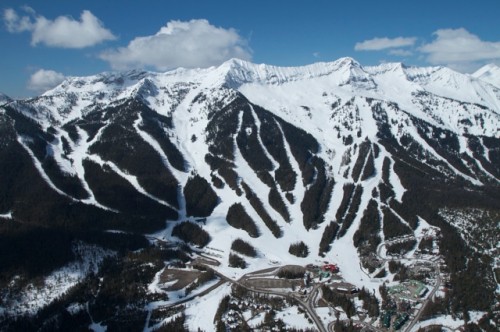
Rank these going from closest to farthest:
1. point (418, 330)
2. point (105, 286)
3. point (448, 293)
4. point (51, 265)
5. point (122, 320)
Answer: point (418, 330)
point (122, 320)
point (448, 293)
point (105, 286)
point (51, 265)

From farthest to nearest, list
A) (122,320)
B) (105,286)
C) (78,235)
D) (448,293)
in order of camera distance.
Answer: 1. (78,235)
2. (105,286)
3. (448,293)
4. (122,320)

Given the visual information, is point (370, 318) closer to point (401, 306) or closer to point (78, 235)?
point (401, 306)

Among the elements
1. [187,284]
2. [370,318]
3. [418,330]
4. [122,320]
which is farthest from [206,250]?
[418,330]

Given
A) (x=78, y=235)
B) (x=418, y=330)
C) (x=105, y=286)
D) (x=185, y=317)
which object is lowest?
(x=418, y=330)

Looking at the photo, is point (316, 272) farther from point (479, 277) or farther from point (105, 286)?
point (105, 286)

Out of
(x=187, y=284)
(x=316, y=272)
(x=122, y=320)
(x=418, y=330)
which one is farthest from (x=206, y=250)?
(x=418, y=330)

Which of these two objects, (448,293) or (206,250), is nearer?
(448,293)

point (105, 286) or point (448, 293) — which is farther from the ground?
point (105, 286)

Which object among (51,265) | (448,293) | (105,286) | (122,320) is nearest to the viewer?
(122,320)

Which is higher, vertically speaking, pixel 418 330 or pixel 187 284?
pixel 187 284
